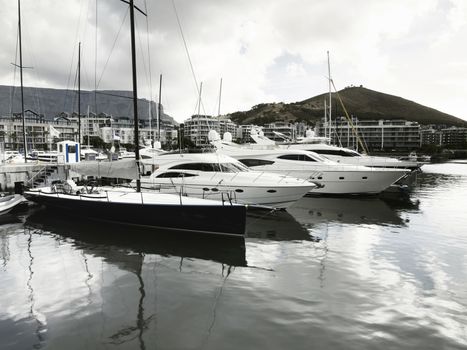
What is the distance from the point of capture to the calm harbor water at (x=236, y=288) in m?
5.83

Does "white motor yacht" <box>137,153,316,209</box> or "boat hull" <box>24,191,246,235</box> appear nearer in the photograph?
"boat hull" <box>24,191,246,235</box>

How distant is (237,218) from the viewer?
39.3 feet

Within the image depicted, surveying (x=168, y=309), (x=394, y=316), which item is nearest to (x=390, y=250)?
(x=394, y=316)

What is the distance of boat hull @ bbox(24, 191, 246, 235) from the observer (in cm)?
1198

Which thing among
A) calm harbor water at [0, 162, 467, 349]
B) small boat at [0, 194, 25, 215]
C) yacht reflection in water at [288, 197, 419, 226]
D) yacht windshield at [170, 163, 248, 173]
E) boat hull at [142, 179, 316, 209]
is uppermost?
yacht windshield at [170, 163, 248, 173]

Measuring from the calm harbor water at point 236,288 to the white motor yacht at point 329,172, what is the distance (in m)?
7.97

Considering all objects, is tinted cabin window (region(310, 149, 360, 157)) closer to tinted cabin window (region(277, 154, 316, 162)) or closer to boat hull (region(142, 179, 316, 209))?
tinted cabin window (region(277, 154, 316, 162))

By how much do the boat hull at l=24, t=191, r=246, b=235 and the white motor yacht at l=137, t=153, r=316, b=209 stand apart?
363cm

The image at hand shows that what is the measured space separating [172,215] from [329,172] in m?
13.4

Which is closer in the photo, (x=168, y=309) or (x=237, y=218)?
(x=168, y=309)

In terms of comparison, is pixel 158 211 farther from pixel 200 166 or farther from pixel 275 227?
pixel 200 166

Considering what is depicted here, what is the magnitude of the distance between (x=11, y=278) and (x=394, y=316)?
9.51m

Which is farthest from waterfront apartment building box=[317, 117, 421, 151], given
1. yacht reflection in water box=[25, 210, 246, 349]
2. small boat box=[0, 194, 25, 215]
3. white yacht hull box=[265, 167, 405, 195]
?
yacht reflection in water box=[25, 210, 246, 349]

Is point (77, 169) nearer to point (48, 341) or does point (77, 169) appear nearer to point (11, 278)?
point (11, 278)
